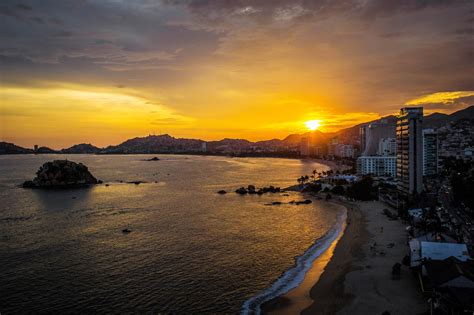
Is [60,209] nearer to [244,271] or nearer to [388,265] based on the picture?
[244,271]

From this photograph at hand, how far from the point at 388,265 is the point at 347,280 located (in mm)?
3232

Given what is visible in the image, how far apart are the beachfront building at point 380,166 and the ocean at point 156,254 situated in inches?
1230

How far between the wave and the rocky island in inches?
2193

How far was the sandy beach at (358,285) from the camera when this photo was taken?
49.4ft

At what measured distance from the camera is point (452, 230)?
26016 millimetres

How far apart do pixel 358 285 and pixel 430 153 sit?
62284 mm

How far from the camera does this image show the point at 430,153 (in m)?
70.0

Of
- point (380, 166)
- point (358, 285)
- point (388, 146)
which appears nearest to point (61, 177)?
point (380, 166)

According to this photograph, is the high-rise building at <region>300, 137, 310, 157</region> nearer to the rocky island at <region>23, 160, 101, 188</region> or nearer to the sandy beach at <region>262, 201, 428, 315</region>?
the rocky island at <region>23, 160, 101, 188</region>

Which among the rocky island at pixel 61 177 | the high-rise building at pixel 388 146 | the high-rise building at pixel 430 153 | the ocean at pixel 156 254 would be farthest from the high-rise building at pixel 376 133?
the rocky island at pixel 61 177

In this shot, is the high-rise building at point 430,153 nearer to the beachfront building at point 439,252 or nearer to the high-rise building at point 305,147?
the beachfront building at point 439,252

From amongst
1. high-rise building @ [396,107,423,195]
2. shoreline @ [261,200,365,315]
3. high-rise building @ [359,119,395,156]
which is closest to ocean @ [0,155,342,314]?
shoreline @ [261,200,365,315]

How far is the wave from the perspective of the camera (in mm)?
16052

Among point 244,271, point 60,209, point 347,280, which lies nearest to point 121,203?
point 60,209
